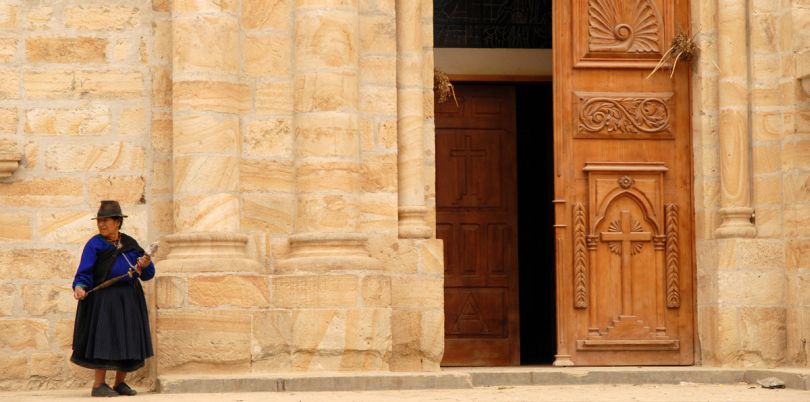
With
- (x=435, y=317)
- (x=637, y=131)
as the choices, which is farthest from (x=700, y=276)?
(x=435, y=317)

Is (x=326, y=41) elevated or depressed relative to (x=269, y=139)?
elevated

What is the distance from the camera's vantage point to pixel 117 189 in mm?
12594

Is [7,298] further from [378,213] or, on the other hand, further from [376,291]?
[378,213]

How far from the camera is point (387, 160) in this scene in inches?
505

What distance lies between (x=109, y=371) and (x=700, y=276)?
Answer: 15.8 ft

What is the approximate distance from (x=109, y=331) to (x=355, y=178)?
231cm

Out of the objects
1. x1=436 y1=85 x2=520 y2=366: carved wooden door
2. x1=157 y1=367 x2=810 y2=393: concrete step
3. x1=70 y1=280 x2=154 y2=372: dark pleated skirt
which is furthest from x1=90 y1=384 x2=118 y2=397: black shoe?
x1=436 y1=85 x2=520 y2=366: carved wooden door

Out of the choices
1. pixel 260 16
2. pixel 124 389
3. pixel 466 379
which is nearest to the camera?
pixel 124 389

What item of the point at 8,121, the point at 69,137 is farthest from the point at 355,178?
the point at 8,121

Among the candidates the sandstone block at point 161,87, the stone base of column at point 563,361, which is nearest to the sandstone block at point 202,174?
the sandstone block at point 161,87

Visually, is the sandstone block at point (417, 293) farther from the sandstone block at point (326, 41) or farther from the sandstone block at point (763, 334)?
the sandstone block at point (763, 334)

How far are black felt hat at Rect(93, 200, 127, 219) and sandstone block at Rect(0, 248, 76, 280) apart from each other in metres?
0.96

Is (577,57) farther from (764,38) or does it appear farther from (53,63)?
(53,63)

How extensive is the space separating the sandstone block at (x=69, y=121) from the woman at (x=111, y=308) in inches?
44.6
